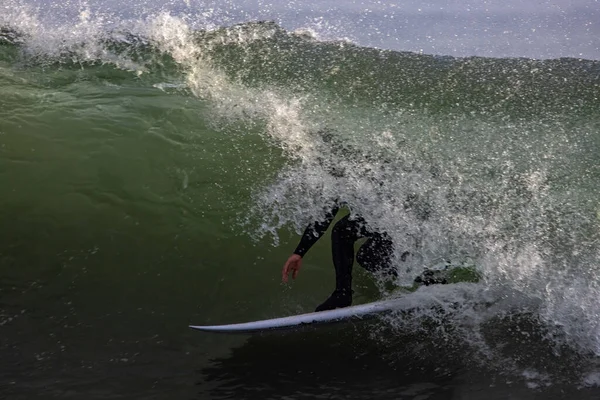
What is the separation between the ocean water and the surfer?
0.08m

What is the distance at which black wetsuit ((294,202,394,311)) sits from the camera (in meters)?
3.13

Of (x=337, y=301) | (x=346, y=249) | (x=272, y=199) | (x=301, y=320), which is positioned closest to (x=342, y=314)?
(x=337, y=301)

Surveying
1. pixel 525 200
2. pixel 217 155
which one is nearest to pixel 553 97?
pixel 525 200

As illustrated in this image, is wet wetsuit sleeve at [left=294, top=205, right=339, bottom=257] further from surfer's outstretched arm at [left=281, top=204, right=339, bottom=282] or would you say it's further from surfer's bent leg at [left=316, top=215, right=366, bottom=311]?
surfer's bent leg at [left=316, top=215, right=366, bottom=311]

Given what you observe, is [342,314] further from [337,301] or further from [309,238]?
[309,238]

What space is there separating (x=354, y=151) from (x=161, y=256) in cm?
123

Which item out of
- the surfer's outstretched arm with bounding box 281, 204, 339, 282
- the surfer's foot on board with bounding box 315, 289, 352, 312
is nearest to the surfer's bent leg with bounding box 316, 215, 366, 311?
the surfer's foot on board with bounding box 315, 289, 352, 312

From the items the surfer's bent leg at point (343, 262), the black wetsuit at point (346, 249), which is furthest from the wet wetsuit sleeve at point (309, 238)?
the surfer's bent leg at point (343, 262)

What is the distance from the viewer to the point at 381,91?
5723mm

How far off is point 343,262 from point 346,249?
7 cm

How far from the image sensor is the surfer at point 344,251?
312 centimetres

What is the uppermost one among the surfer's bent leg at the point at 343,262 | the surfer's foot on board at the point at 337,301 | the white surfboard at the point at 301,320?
the surfer's bent leg at the point at 343,262

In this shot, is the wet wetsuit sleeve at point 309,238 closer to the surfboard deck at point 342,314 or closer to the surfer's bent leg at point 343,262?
the surfer's bent leg at point 343,262

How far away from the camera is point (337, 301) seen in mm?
3162
